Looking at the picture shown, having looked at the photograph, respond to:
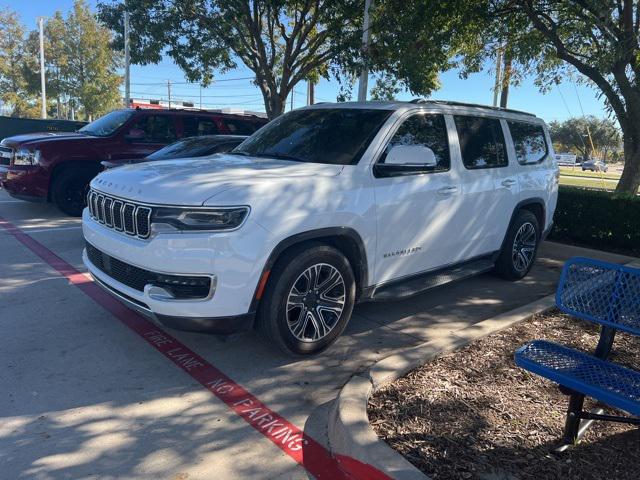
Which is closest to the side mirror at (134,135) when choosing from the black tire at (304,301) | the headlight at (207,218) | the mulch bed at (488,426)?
the headlight at (207,218)

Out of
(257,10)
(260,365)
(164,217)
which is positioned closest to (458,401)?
(260,365)

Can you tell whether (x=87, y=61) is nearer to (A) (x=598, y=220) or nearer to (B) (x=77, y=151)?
(B) (x=77, y=151)

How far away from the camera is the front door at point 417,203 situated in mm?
4113

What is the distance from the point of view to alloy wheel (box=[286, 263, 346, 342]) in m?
3.68

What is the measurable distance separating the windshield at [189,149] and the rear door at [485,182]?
410 centimetres

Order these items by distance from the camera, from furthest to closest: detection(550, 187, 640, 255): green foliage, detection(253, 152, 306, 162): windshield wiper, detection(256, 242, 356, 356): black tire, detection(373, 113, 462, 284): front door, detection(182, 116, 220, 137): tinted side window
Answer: detection(182, 116, 220, 137): tinted side window
detection(550, 187, 640, 255): green foliage
detection(253, 152, 306, 162): windshield wiper
detection(373, 113, 462, 284): front door
detection(256, 242, 356, 356): black tire

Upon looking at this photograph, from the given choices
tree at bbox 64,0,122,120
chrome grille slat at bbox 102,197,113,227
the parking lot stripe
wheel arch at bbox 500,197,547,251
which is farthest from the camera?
tree at bbox 64,0,122,120

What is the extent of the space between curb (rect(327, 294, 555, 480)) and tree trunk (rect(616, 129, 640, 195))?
5909 mm

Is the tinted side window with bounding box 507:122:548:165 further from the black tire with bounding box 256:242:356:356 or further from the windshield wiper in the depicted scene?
the black tire with bounding box 256:242:356:356

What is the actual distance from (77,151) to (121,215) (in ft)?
19.2

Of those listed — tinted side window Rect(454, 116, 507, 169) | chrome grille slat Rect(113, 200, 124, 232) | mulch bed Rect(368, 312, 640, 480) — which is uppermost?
tinted side window Rect(454, 116, 507, 169)

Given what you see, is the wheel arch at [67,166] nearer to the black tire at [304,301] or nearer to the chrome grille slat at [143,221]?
the chrome grille slat at [143,221]

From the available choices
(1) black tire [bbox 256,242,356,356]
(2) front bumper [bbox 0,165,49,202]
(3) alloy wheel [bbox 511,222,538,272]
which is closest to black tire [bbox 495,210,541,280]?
(3) alloy wheel [bbox 511,222,538,272]

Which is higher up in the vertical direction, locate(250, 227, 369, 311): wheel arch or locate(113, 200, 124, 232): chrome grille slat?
locate(113, 200, 124, 232): chrome grille slat
